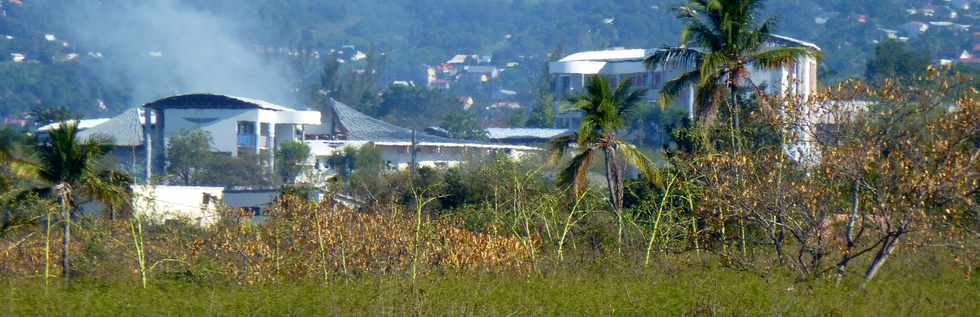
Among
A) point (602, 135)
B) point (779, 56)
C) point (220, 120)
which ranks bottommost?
point (602, 135)

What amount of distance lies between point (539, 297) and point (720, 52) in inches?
334

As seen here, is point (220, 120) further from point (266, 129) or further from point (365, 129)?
point (365, 129)

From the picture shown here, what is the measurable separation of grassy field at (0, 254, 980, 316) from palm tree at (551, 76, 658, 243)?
608cm

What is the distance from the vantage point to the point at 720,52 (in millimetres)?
21359

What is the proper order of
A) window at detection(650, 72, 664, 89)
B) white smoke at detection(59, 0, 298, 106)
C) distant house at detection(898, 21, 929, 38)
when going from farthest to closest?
distant house at detection(898, 21, 929, 38) < white smoke at detection(59, 0, 298, 106) < window at detection(650, 72, 664, 89)

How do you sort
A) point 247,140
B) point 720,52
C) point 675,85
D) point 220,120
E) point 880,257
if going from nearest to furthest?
point 880,257, point 720,52, point 675,85, point 220,120, point 247,140

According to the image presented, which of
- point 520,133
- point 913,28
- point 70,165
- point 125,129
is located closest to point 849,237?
point 70,165

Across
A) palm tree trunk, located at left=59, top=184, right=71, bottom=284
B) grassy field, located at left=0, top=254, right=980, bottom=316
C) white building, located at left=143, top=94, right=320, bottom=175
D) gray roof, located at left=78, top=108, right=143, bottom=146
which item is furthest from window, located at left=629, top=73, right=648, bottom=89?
grassy field, located at left=0, top=254, right=980, bottom=316

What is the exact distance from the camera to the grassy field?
43.2 feet

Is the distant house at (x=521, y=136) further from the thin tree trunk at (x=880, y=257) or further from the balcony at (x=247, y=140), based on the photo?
the thin tree trunk at (x=880, y=257)

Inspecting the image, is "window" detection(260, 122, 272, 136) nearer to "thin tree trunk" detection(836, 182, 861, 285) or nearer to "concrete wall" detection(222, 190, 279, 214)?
"concrete wall" detection(222, 190, 279, 214)

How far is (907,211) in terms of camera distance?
14344 millimetres

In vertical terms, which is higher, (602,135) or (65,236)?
(602,135)

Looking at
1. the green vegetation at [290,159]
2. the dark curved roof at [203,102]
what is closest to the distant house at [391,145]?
the green vegetation at [290,159]
